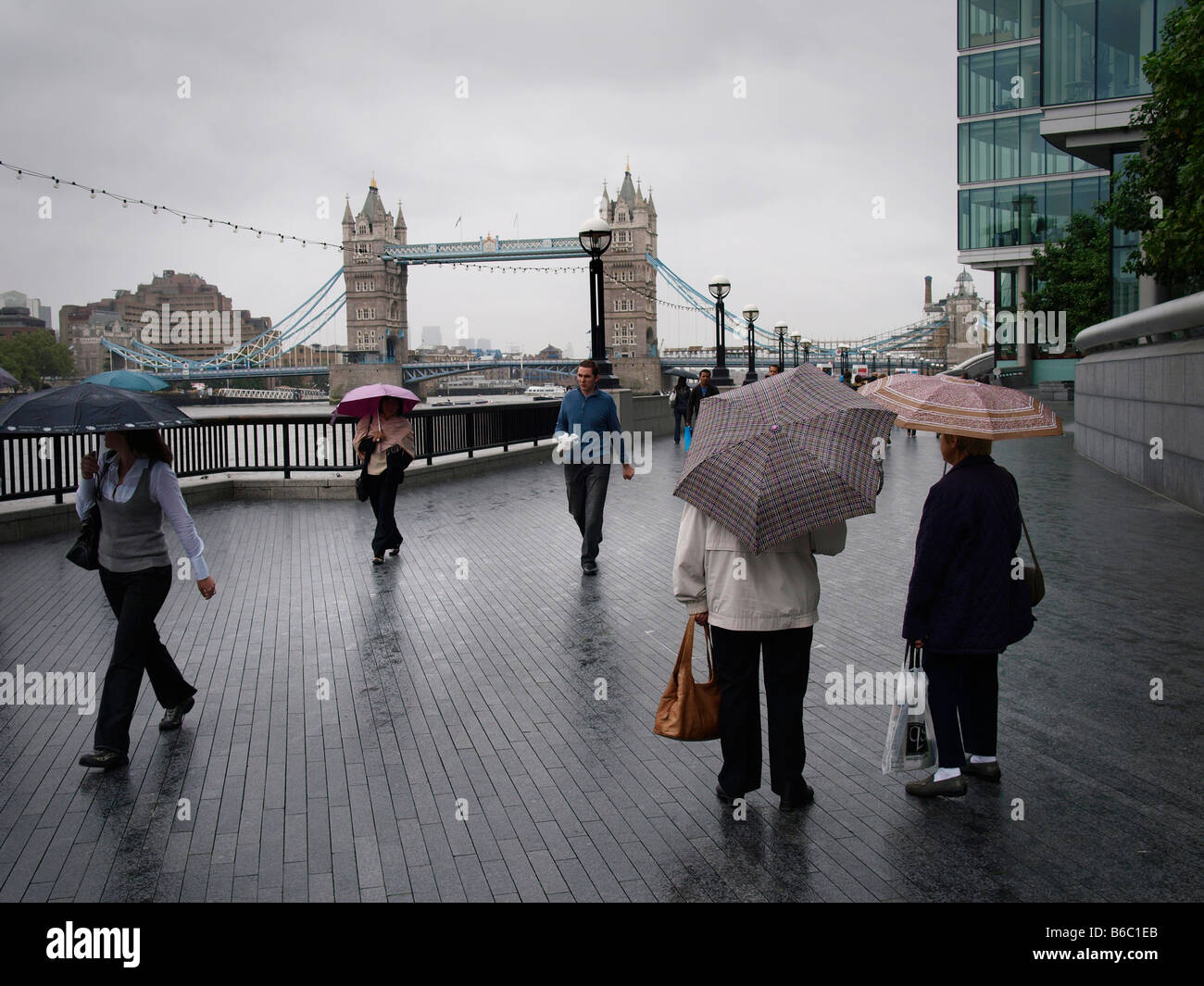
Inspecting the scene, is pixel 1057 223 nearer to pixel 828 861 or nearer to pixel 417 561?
pixel 417 561

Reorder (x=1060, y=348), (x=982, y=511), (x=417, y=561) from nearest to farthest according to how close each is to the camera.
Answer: (x=982, y=511)
(x=417, y=561)
(x=1060, y=348)

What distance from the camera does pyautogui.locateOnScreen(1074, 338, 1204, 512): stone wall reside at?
12.2 meters

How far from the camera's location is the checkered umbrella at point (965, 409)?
4.03m

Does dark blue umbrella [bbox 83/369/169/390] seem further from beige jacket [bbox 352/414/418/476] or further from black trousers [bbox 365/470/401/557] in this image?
black trousers [bbox 365/470/401/557]

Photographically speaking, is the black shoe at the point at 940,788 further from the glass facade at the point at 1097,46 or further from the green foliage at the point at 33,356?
the green foliage at the point at 33,356

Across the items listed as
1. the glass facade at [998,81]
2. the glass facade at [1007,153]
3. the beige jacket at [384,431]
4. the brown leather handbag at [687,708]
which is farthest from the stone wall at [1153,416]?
the glass facade at [998,81]

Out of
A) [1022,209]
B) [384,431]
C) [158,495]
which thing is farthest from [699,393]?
[1022,209]

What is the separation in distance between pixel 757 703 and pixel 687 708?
281 millimetres

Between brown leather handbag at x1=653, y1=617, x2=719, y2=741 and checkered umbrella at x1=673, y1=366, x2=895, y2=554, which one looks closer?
checkered umbrella at x1=673, y1=366, x2=895, y2=554

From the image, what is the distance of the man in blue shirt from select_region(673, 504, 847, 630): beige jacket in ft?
16.4

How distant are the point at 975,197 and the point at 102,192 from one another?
1634 inches

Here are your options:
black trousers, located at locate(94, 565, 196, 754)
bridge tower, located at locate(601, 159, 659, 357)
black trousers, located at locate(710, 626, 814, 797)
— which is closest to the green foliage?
bridge tower, located at locate(601, 159, 659, 357)
